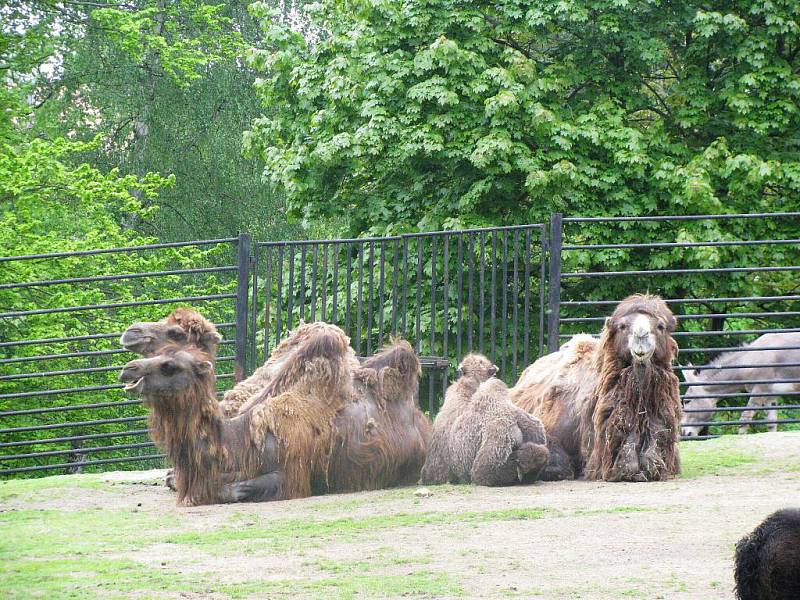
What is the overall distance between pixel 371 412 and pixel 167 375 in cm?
159

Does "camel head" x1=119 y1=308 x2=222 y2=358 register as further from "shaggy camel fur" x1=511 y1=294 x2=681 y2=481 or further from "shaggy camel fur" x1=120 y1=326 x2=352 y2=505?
"shaggy camel fur" x1=511 y1=294 x2=681 y2=481

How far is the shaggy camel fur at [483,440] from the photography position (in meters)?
8.55

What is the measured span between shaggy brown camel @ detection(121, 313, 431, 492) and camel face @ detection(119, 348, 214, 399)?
60 centimetres

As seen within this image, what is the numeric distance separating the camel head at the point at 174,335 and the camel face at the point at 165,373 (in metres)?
0.49

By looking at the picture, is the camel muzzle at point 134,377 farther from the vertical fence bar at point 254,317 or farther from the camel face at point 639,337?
the camel face at point 639,337

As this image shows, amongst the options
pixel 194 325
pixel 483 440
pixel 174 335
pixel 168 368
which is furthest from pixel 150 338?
pixel 483 440

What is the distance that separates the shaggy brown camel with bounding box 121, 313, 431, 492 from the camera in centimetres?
881

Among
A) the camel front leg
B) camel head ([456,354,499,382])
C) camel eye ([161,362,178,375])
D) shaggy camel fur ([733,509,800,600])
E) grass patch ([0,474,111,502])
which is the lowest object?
grass patch ([0,474,111,502])

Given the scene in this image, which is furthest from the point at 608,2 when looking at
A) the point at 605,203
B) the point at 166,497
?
the point at 166,497

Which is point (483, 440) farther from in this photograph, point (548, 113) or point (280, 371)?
point (548, 113)

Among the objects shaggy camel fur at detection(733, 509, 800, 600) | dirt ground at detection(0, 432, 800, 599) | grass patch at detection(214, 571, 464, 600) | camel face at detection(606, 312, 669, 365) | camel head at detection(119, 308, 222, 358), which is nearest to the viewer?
shaggy camel fur at detection(733, 509, 800, 600)

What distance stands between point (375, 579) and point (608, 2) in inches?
613

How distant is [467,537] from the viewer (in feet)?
21.0

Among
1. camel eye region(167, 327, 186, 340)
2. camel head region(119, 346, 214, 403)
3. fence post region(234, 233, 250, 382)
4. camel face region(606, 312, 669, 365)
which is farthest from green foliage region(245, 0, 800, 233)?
camel head region(119, 346, 214, 403)
